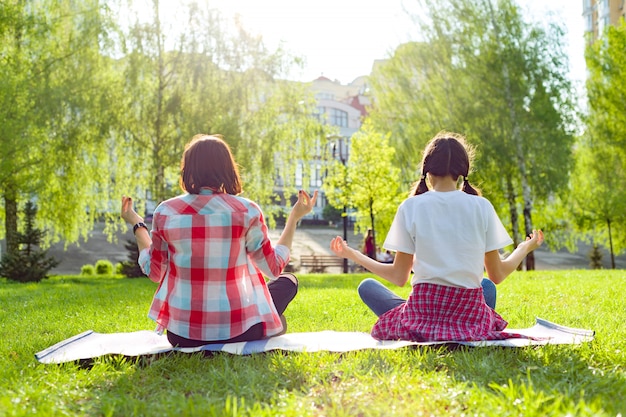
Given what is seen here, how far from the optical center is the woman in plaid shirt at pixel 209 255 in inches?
137

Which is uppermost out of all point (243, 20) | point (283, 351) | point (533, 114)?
point (243, 20)

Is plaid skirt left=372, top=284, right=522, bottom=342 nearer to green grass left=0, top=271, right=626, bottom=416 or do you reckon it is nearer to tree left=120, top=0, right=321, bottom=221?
green grass left=0, top=271, right=626, bottom=416

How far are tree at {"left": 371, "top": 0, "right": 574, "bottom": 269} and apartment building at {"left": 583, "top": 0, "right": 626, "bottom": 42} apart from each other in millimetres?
22821

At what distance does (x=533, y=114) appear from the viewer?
65.4 feet

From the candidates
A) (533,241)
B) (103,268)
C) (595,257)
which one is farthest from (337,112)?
(533,241)

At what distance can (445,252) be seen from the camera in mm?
3557

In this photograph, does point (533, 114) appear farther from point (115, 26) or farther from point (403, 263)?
point (403, 263)

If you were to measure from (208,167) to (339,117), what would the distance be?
59334 mm

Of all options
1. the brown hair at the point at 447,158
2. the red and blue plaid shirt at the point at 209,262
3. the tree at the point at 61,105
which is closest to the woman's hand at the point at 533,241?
the brown hair at the point at 447,158

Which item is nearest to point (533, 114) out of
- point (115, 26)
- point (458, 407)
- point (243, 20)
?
point (243, 20)

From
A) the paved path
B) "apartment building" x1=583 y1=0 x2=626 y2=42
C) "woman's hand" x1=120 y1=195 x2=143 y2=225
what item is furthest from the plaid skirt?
"apartment building" x1=583 y1=0 x2=626 y2=42

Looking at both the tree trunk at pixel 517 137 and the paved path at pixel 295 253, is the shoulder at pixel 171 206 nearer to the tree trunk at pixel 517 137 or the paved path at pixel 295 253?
the tree trunk at pixel 517 137

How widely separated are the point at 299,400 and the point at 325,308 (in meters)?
4.42

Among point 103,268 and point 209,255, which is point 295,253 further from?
point 209,255
